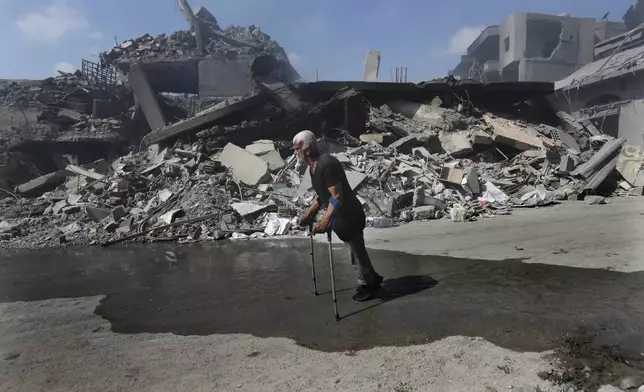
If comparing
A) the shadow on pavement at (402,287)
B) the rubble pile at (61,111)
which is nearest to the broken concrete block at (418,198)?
the shadow on pavement at (402,287)

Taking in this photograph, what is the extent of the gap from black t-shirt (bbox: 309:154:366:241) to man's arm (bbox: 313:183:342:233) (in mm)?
43

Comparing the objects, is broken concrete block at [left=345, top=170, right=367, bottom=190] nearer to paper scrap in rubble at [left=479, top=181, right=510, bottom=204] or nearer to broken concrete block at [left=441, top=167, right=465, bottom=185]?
broken concrete block at [left=441, top=167, right=465, bottom=185]

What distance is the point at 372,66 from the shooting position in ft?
65.3

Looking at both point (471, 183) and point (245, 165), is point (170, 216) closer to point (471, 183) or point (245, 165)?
point (245, 165)

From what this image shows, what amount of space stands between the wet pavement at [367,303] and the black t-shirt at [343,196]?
0.74 meters

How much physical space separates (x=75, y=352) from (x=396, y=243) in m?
4.97

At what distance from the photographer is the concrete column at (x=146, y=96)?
19.1m

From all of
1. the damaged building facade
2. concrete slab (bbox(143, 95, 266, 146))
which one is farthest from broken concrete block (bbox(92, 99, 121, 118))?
the damaged building facade

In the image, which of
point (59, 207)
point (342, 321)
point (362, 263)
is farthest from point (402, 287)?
point (59, 207)

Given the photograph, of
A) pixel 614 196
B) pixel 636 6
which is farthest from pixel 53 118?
pixel 636 6

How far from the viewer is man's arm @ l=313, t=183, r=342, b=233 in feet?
11.8

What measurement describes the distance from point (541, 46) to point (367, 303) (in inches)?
1441

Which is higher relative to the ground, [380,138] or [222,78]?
[222,78]

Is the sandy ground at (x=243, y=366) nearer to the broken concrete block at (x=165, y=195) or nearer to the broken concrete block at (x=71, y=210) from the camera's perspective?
the broken concrete block at (x=165, y=195)
